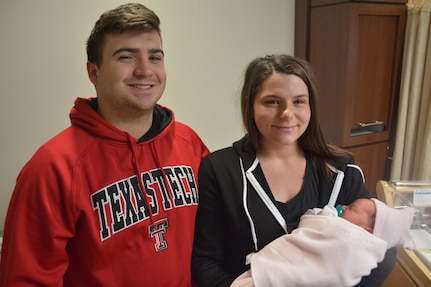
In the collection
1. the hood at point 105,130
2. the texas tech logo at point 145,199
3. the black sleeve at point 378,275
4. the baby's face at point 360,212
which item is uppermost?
the hood at point 105,130

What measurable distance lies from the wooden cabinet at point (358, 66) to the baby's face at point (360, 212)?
3.25ft

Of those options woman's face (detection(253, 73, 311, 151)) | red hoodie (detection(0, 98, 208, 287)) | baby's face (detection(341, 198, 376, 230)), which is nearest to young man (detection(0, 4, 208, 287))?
red hoodie (detection(0, 98, 208, 287))

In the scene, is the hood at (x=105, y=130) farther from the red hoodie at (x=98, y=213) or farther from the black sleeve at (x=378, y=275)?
the black sleeve at (x=378, y=275)

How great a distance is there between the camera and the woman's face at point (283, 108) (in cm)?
110

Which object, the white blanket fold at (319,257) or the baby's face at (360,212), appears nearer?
the white blanket fold at (319,257)

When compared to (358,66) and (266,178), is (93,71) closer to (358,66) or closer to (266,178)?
(266,178)

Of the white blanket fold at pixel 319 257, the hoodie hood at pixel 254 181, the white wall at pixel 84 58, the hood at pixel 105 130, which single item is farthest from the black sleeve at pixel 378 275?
the white wall at pixel 84 58

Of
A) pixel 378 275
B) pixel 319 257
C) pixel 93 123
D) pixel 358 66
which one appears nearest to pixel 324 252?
pixel 319 257

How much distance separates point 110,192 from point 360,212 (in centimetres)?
80

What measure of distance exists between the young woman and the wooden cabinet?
91 cm

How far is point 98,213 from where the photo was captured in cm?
102

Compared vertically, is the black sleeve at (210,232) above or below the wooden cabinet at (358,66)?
below

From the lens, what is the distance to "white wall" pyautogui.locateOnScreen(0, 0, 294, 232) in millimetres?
1765

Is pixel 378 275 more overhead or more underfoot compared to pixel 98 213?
more underfoot
